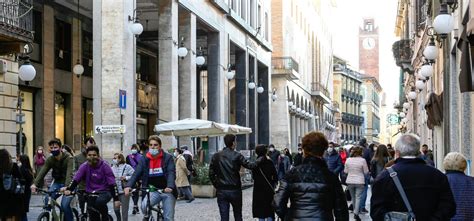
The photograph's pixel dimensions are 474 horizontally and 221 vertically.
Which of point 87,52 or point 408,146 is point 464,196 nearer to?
point 408,146

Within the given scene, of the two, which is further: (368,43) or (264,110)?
(368,43)

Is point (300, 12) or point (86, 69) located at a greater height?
point (300, 12)

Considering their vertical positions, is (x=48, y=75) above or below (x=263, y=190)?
above

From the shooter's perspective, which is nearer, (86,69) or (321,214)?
(321,214)

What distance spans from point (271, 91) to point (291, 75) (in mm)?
4804

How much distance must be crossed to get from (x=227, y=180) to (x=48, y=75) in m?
20.3

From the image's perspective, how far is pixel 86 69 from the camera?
114ft

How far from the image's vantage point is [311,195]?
6.84 metres

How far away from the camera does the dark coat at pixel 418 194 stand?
5.92 meters

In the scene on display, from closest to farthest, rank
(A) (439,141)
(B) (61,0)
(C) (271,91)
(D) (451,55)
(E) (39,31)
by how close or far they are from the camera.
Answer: (D) (451,55)
(A) (439,141)
(E) (39,31)
(B) (61,0)
(C) (271,91)

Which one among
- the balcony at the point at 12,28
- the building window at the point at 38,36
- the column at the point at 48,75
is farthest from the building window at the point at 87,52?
the balcony at the point at 12,28

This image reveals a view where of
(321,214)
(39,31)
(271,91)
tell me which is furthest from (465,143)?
(271,91)

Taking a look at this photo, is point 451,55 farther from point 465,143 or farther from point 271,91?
point 271,91

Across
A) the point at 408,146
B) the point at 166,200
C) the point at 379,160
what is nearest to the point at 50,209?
the point at 166,200
